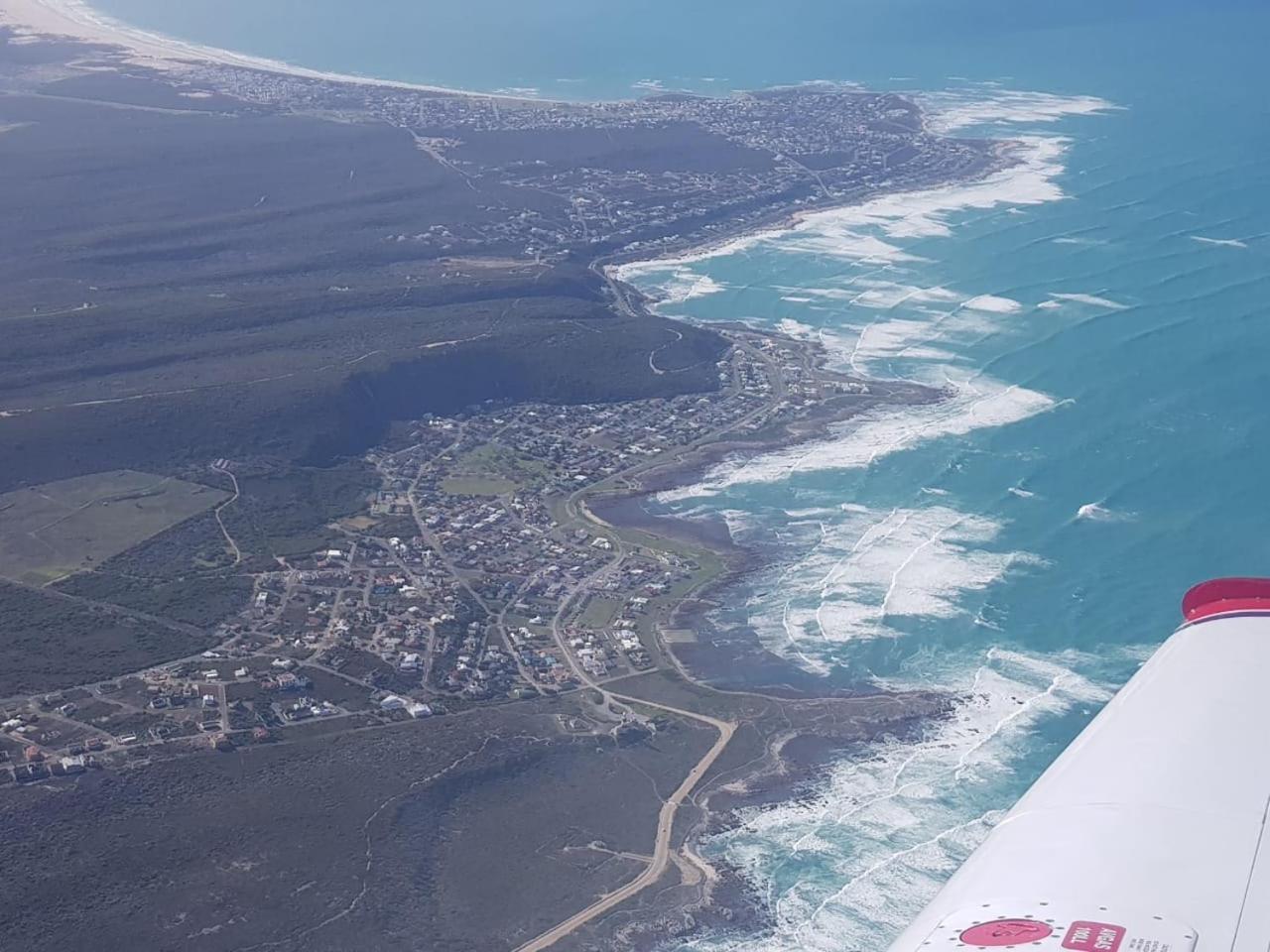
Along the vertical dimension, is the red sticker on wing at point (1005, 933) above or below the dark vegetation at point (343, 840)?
above

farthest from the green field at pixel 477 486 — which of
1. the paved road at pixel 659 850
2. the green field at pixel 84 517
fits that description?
the paved road at pixel 659 850

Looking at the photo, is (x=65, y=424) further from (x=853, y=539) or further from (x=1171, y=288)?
(x=1171, y=288)

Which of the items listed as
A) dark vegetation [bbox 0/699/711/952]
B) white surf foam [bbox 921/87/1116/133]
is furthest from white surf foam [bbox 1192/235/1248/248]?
dark vegetation [bbox 0/699/711/952]

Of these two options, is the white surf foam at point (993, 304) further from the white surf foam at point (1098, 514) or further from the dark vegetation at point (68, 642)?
the dark vegetation at point (68, 642)

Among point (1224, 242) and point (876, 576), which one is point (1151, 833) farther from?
point (1224, 242)

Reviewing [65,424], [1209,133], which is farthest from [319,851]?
[1209,133]

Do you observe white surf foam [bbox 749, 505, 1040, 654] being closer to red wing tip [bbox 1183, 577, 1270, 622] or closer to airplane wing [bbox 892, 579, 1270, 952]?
red wing tip [bbox 1183, 577, 1270, 622]

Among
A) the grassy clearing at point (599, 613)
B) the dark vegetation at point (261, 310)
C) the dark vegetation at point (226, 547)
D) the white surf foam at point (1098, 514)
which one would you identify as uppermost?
the dark vegetation at point (261, 310)
